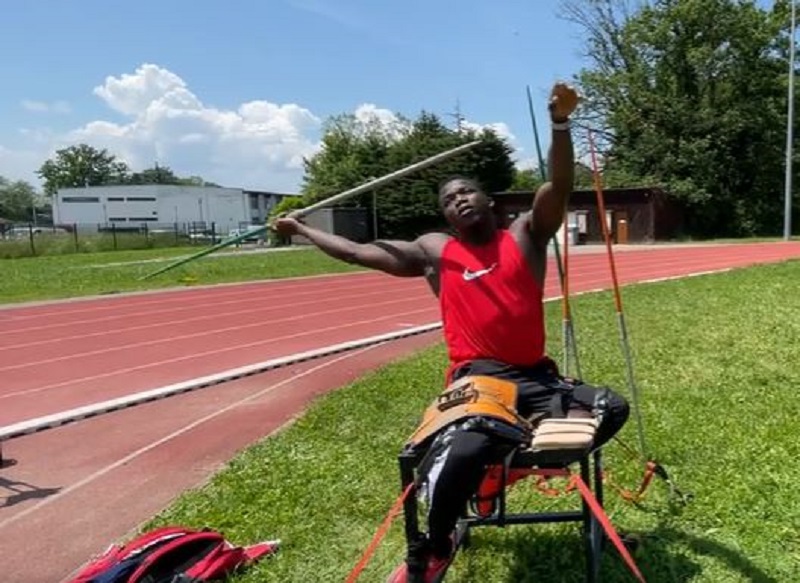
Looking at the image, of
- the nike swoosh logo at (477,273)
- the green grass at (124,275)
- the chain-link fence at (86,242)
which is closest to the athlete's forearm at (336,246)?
the nike swoosh logo at (477,273)

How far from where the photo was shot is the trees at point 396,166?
1566 inches

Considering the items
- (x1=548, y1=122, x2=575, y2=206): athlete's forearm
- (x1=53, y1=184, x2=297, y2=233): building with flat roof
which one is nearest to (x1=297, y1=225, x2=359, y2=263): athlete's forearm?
(x1=548, y1=122, x2=575, y2=206): athlete's forearm

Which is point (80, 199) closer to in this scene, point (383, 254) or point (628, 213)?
point (628, 213)

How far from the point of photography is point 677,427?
525cm

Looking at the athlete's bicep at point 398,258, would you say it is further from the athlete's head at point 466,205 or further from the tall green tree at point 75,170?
the tall green tree at point 75,170

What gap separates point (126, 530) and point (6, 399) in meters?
4.80

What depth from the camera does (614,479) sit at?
14.4ft

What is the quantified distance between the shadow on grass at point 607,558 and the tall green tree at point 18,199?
122857mm

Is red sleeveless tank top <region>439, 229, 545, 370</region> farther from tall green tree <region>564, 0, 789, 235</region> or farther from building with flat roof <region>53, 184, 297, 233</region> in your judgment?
building with flat roof <region>53, 184, 297, 233</region>

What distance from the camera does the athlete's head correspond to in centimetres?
323

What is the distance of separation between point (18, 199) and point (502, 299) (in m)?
133

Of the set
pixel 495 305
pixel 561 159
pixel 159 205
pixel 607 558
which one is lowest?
pixel 607 558

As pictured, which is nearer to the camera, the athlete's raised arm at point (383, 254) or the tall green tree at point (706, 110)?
the athlete's raised arm at point (383, 254)

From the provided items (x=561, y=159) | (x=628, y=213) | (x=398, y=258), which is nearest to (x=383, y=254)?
(x=398, y=258)
